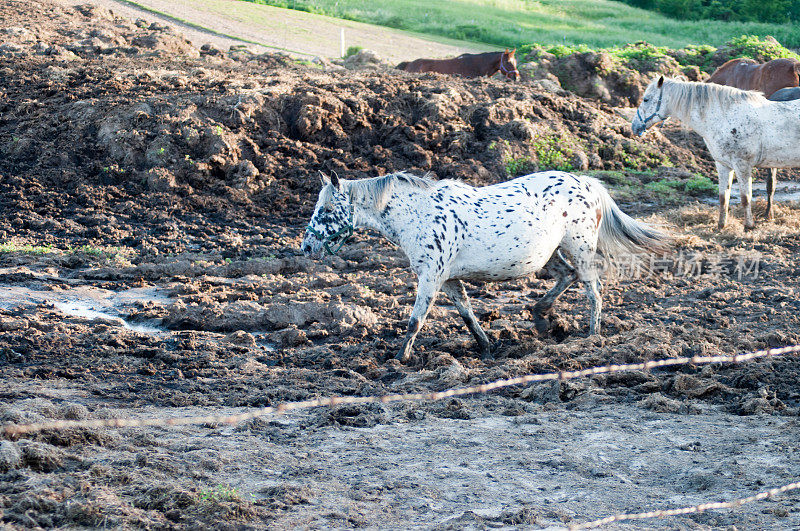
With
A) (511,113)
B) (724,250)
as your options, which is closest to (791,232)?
(724,250)

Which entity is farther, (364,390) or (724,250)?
(724,250)

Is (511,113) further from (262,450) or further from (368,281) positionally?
(262,450)

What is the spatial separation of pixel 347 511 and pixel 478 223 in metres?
3.68

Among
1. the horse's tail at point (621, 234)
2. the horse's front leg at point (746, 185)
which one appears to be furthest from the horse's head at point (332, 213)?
the horse's front leg at point (746, 185)

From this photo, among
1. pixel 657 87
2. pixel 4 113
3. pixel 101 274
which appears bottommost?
Answer: pixel 101 274

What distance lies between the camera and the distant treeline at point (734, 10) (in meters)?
48.7

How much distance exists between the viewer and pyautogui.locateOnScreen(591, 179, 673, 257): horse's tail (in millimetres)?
8680

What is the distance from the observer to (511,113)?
16.8 metres

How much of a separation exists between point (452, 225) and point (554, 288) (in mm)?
1604

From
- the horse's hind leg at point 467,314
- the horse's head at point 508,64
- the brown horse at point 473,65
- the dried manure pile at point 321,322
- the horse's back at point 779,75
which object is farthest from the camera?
the brown horse at point 473,65

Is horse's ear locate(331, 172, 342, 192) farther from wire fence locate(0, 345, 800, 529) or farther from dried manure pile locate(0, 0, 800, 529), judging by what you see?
wire fence locate(0, 345, 800, 529)

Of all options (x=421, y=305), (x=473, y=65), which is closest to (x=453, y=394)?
(x=421, y=305)

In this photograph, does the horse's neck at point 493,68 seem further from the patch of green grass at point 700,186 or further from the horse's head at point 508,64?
the patch of green grass at point 700,186

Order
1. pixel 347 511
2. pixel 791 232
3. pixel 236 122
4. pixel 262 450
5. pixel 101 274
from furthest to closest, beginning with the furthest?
pixel 236 122 < pixel 791 232 < pixel 101 274 < pixel 262 450 < pixel 347 511
